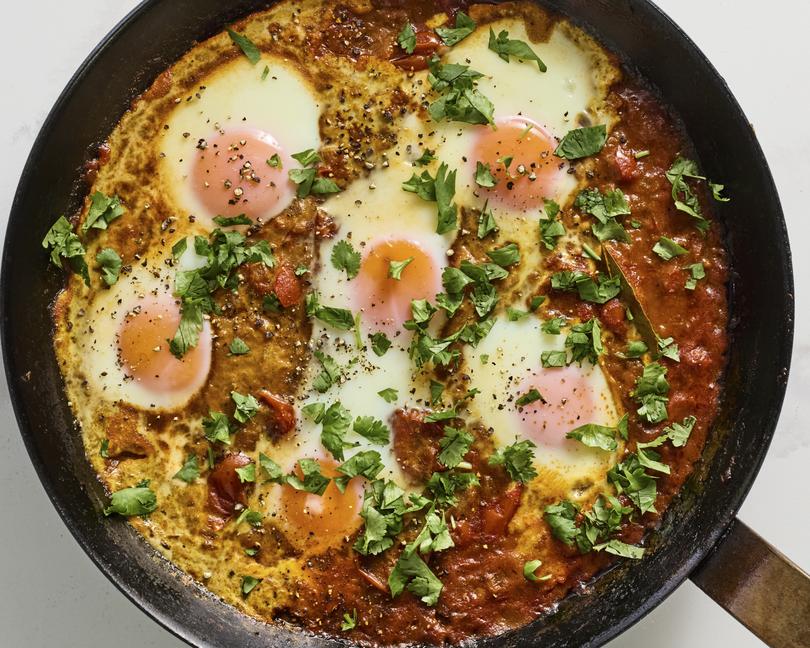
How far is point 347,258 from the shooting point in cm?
431

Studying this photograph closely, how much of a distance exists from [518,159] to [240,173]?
1324mm

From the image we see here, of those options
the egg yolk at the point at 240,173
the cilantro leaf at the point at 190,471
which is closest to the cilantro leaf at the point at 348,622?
the cilantro leaf at the point at 190,471

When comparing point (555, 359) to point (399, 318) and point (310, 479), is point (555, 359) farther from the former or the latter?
point (310, 479)

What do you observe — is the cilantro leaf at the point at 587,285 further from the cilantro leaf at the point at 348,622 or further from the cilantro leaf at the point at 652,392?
the cilantro leaf at the point at 348,622

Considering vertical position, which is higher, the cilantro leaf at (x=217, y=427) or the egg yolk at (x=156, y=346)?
the egg yolk at (x=156, y=346)

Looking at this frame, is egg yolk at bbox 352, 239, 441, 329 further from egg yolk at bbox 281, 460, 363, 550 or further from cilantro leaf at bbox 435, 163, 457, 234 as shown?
egg yolk at bbox 281, 460, 363, 550

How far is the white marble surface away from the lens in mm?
4574

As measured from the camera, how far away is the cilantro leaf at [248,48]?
441cm

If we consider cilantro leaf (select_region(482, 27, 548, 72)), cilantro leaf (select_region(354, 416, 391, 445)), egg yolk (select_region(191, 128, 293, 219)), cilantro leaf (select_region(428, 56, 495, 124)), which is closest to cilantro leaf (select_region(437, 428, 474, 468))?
cilantro leaf (select_region(354, 416, 391, 445))

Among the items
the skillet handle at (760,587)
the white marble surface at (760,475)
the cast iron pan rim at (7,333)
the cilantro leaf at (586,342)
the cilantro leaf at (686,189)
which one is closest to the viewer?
the skillet handle at (760,587)

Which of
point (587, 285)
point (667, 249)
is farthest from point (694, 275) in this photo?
point (587, 285)

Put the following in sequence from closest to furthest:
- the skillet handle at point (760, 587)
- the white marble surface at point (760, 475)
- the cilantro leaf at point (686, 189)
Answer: the skillet handle at point (760, 587) → the cilantro leaf at point (686, 189) → the white marble surface at point (760, 475)

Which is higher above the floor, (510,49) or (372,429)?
(510,49)

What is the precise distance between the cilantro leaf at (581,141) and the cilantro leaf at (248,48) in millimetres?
1518
